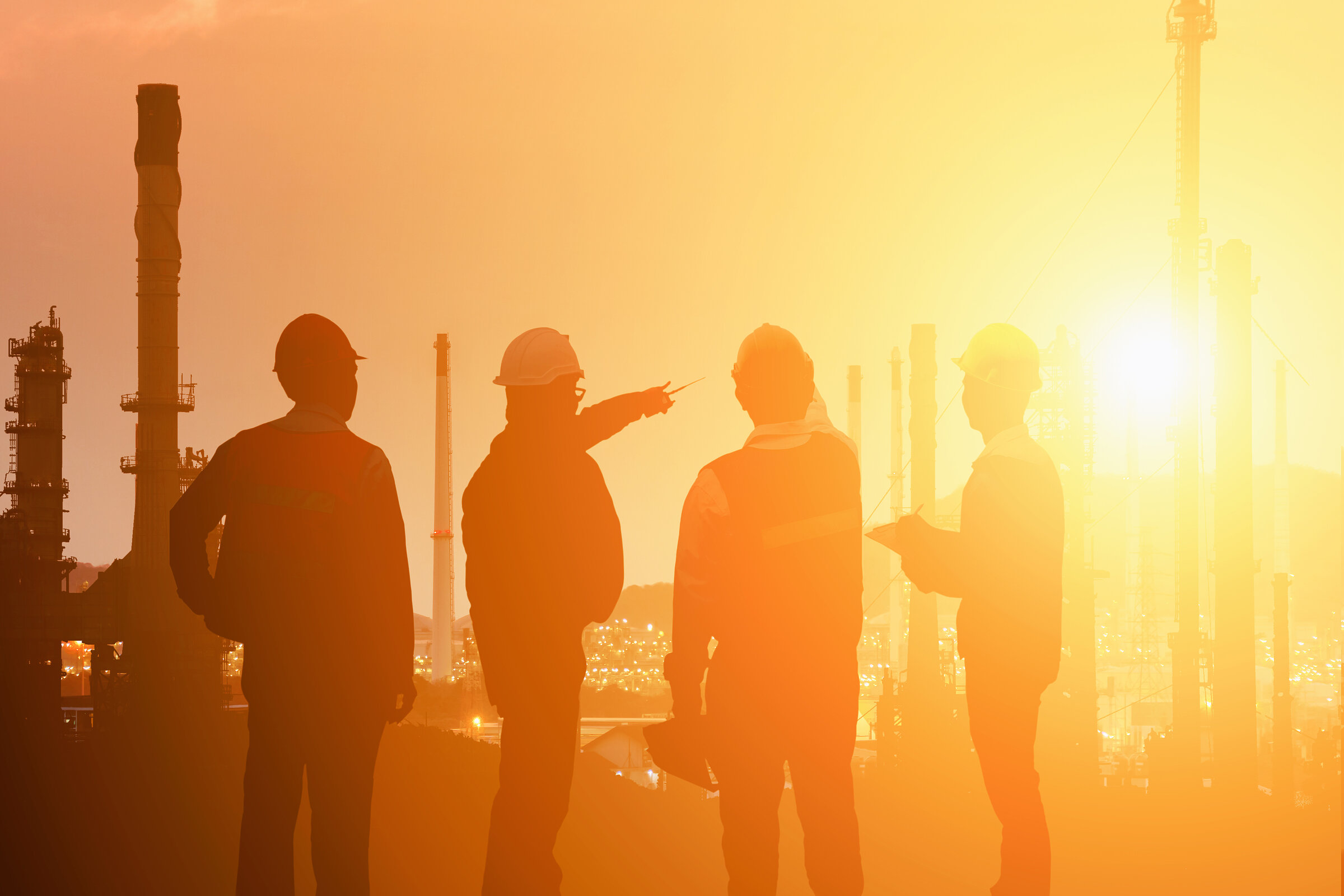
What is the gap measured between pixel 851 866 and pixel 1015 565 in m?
1.58

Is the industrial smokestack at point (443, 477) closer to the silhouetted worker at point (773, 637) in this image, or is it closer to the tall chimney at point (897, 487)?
the tall chimney at point (897, 487)

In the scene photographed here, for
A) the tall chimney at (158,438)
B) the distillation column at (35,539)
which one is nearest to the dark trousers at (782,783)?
the distillation column at (35,539)

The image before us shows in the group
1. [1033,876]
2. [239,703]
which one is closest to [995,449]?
[1033,876]

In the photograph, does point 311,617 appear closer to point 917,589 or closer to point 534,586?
point 534,586

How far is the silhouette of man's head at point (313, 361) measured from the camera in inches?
218

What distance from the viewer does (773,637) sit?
18.0 feet

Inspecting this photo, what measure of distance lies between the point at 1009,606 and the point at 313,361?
134 inches

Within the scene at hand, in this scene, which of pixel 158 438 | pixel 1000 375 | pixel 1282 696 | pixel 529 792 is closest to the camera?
pixel 529 792

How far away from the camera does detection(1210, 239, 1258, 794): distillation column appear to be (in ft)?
77.6

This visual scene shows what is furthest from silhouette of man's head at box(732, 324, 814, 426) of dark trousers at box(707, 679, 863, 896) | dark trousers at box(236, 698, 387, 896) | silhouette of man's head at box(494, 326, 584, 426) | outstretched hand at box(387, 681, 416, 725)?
dark trousers at box(236, 698, 387, 896)

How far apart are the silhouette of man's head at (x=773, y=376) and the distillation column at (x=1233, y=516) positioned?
20792mm

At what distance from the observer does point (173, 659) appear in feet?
136

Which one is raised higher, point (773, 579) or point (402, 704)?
point (773, 579)

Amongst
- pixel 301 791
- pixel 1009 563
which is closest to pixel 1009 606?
pixel 1009 563
